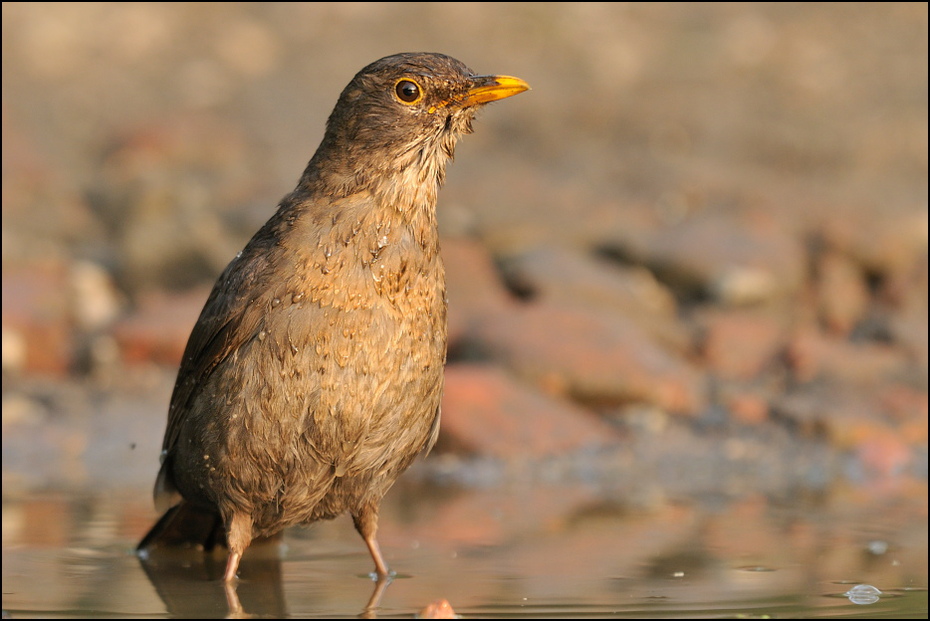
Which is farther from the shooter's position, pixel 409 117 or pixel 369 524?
pixel 369 524

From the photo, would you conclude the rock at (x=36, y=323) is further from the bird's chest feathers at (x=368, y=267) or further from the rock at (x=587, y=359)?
the bird's chest feathers at (x=368, y=267)

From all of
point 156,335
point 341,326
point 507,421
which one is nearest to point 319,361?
point 341,326

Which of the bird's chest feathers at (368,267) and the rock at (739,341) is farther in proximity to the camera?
the rock at (739,341)

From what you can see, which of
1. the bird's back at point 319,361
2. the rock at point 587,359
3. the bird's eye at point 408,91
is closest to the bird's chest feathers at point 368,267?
the bird's back at point 319,361

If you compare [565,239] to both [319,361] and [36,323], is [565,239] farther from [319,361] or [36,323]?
[319,361]

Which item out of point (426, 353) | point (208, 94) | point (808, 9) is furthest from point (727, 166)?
point (426, 353)

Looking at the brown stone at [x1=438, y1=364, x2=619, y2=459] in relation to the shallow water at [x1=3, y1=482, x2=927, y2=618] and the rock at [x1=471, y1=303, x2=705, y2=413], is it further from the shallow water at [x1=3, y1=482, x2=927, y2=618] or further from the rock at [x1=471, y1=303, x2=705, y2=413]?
the shallow water at [x1=3, y1=482, x2=927, y2=618]

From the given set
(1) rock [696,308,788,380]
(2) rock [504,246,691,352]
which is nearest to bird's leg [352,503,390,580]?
(2) rock [504,246,691,352]
